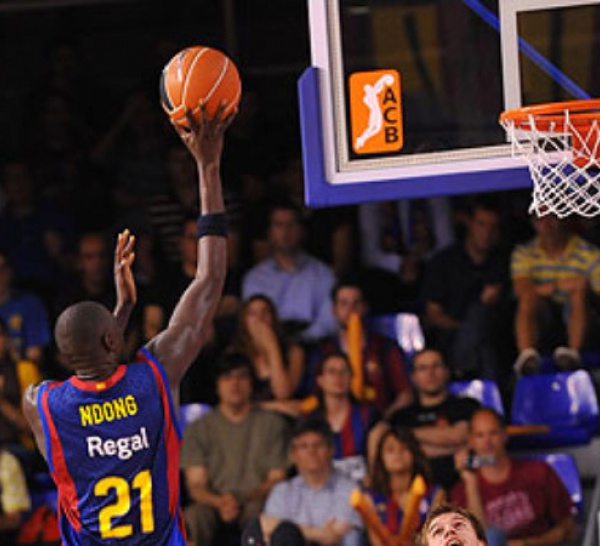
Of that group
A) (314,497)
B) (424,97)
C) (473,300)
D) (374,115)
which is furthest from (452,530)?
(473,300)

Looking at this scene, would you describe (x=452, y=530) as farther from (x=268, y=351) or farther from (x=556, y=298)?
(x=268, y=351)

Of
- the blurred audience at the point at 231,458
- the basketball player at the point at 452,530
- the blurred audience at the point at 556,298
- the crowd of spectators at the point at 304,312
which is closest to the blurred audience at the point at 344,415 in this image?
the crowd of spectators at the point at 304,312

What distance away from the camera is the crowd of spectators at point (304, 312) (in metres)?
7.32

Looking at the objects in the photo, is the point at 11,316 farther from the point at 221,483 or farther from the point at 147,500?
the point at 147,500

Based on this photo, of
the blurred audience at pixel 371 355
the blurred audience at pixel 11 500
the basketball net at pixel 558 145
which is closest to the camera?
the basketball net at pixel 558 145

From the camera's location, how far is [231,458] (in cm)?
751

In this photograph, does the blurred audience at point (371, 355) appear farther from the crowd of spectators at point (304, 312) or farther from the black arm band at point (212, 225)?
the black arm band at point (212, 225)

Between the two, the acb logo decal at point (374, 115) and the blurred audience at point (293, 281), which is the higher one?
the acb logo decal at point (374, 115)

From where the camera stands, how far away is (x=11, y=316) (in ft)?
27.0

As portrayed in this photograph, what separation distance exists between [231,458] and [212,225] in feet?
11.2

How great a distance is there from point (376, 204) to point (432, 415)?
4.58 feet

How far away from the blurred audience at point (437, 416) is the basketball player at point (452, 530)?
10.1 feet

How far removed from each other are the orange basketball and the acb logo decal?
73 cm

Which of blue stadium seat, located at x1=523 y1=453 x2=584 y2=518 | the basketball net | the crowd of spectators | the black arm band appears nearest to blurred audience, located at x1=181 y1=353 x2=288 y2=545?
the crowd of spectators
